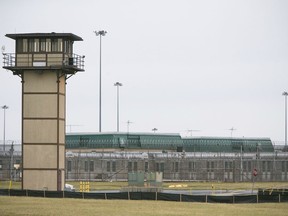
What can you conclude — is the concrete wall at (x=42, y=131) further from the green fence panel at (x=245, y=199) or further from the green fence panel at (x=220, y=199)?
the green fence panel at (x=245, y=199)

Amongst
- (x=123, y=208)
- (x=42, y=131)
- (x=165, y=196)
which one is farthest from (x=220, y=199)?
(x=42, y=131)

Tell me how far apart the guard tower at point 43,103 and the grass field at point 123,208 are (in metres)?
8.71

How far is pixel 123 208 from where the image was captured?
56.9 m

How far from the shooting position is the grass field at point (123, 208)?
174 ft

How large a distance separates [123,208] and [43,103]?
68.3 feet

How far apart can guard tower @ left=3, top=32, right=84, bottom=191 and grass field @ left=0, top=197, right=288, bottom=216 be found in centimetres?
871

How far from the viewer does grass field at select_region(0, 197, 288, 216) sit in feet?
174

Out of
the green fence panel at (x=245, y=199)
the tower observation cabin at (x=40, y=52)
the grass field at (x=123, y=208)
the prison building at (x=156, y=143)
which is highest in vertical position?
the tower observation cabin at (x=40, y=52)

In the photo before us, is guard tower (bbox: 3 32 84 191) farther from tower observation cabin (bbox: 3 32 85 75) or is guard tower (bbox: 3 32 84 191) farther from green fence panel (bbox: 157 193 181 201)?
green fence panel (bbox: 157 193 181 201)

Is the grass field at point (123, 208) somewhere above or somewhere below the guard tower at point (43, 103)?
below

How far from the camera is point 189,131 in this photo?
16412 centimetres

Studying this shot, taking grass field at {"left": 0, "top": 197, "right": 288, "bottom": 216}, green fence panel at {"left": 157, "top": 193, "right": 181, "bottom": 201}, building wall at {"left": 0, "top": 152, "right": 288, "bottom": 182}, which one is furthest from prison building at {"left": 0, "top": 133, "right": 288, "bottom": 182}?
grass field at {"left": 0, "top": 197, "right": 288, "bottom": 216}

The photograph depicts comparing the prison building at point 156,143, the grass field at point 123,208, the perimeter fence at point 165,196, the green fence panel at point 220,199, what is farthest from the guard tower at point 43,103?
the prison building at point 156,143

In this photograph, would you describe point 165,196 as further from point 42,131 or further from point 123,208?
point 42,131
